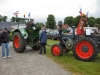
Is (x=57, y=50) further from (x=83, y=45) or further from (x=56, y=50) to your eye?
(x=83, y=45)

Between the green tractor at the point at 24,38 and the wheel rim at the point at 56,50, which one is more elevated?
the green tractor at the point at 24,38

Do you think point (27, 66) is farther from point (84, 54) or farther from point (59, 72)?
point (84, 54)

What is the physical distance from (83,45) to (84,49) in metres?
0.20

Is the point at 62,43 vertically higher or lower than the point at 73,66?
higher

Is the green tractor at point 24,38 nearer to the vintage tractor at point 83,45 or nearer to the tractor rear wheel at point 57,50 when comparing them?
the tractor rear wheel at point 57,50

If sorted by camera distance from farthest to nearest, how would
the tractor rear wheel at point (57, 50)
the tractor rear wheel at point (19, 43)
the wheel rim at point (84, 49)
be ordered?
1. the tractor rear wheel at point (19, 43)
2. the tractor rear wheel at point (57, 50)
3. the wheel rim at point (84, 49)

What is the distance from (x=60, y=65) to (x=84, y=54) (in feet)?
5.17

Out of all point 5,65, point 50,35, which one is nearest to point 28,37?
point 5,65

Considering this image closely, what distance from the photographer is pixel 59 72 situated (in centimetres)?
659

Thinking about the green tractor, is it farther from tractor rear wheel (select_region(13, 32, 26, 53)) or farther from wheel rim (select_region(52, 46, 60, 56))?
wheel rim (select_region(52, 46, 60, 56))

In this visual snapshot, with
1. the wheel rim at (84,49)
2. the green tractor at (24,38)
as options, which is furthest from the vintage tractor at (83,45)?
the green tractor at (24,38)

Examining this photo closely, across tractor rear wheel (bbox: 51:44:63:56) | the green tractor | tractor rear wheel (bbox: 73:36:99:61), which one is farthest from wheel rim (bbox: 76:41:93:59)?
the green tractor

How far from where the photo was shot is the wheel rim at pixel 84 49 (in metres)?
8.45

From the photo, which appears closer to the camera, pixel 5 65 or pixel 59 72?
pixel 59 72
